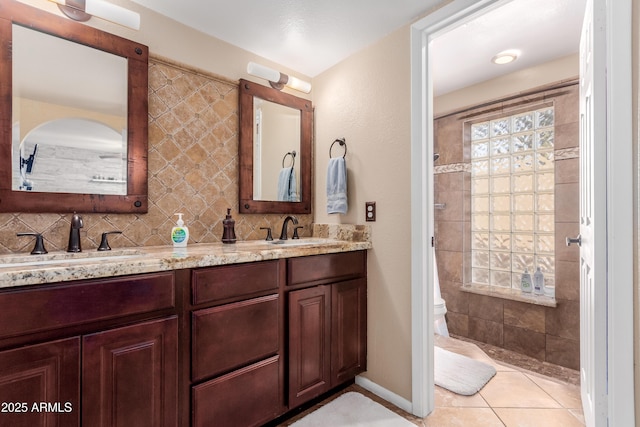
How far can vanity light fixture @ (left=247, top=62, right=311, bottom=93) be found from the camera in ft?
6.38

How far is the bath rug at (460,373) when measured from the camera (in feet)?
6.43

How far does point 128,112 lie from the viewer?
5.28 ft

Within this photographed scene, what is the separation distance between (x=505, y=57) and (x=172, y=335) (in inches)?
110

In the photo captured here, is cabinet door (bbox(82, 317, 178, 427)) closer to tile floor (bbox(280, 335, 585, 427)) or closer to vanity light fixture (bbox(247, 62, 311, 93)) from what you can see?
tile floor (bbox(280, 335, 585, 427))

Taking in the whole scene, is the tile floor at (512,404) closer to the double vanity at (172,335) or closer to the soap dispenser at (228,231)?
the double vanity at (172,335)

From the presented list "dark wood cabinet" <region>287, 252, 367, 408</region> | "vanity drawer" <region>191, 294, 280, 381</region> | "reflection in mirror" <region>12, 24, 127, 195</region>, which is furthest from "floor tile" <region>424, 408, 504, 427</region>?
"reflection in mirror" <region>12, 24, 127, 195</region>

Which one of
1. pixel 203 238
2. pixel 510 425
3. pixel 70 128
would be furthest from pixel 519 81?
pixel 70 128

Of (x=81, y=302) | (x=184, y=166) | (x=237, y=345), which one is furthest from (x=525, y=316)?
(x=81, y=302)

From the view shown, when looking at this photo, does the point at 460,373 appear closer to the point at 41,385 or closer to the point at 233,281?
the point at 233,281

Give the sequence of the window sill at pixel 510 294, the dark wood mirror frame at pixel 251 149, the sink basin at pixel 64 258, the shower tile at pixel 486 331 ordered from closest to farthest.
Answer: the sink basin at pixel 64 258
the dark wood mirror frame at pixel 251 149
the window sill at pixel 510 294
the shower tile at pixel 486 331

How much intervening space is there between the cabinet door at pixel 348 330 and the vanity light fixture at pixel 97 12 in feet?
5.71

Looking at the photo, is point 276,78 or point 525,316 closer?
point 276,78

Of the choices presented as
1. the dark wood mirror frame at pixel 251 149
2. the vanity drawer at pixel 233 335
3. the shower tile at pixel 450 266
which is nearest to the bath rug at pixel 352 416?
the vanity drawer at pixel 233 335

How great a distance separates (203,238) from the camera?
1895 mm
